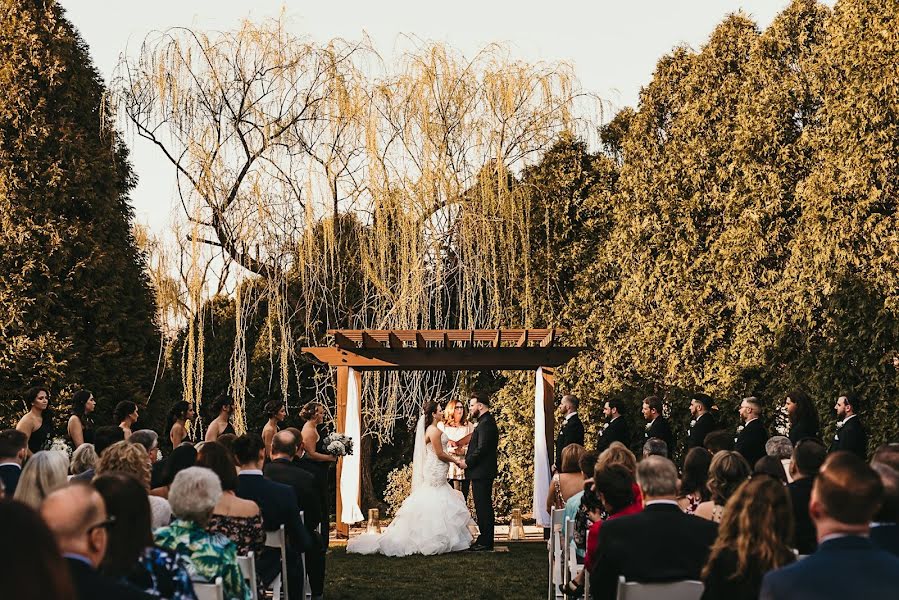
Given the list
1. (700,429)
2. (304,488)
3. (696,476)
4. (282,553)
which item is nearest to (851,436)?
(700,429)

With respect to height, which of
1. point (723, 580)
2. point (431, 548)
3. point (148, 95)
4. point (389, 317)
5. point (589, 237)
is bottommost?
point (431, 548)

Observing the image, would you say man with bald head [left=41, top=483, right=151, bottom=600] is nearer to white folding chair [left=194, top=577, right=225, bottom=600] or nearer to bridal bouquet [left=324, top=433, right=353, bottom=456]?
white folding chair [left=194, top=577, right=225, bottom=600]

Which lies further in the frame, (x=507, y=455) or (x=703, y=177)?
(x=507, y=455)

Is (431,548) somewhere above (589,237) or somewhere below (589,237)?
below

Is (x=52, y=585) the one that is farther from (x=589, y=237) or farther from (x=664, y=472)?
(x=589, y=237)

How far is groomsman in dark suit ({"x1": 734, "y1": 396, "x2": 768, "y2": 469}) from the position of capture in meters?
10.3

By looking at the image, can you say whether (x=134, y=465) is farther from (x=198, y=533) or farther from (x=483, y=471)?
(x=483, y=471)

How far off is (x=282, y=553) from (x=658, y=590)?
118 inches

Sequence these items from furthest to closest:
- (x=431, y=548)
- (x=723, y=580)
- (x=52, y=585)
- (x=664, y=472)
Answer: (x=431, y=548) < (x=664, y=472) < (x=723, y=580) < (x=52, y=585)

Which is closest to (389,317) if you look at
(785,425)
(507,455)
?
(507,455)

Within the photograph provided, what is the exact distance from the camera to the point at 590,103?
16203 millimetres

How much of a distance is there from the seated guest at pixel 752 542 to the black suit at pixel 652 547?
65 cm

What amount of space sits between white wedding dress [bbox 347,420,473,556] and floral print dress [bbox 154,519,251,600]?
23.6 feet

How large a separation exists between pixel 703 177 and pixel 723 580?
38.6 ft
